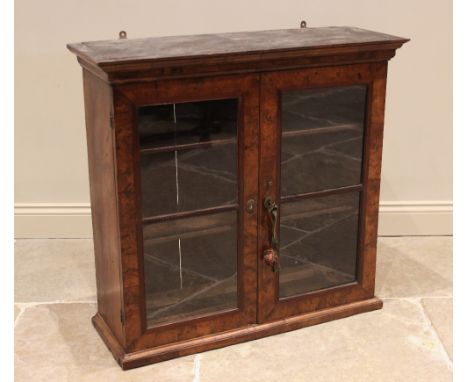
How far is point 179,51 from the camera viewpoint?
2.62 m

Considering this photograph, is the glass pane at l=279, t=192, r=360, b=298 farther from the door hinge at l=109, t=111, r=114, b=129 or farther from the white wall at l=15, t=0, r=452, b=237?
the white wall at l=15, t=0, r=452, b=237

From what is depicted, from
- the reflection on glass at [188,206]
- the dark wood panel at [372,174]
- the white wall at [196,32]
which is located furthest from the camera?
the white wall at [196,32]

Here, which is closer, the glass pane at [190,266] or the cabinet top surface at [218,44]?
the cabinet top surface at [218,44]

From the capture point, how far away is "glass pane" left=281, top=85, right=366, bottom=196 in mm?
2793

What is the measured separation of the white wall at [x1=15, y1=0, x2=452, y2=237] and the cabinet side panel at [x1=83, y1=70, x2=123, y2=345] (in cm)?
80

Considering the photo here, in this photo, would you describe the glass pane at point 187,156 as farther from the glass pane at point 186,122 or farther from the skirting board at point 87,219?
the skirting board at point 87,219

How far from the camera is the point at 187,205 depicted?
2.72 meters

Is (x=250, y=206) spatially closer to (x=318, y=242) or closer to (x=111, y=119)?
(x=318, y=242)

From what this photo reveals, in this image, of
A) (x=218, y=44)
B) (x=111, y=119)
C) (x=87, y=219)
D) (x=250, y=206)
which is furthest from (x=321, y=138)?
(x=87, y=219)

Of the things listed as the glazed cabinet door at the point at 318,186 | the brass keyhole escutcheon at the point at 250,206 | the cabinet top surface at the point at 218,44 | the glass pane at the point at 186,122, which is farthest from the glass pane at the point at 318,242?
the cabinet top surface at the point at 218,44

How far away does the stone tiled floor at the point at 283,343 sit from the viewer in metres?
2.73

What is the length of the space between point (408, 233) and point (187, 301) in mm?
1400

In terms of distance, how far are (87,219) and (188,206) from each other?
1175 millimetres

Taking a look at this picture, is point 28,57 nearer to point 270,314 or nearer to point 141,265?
point 141,265
